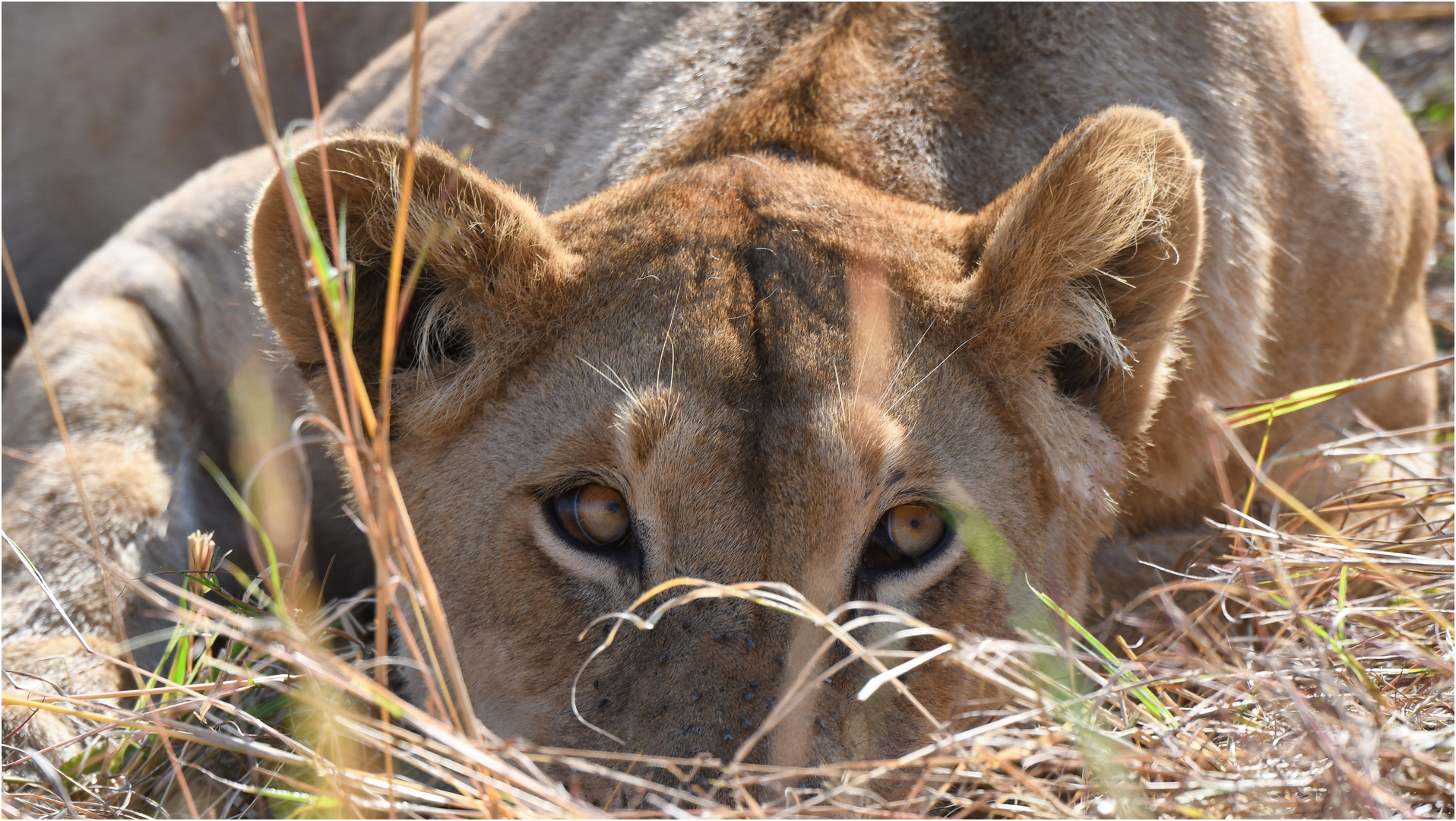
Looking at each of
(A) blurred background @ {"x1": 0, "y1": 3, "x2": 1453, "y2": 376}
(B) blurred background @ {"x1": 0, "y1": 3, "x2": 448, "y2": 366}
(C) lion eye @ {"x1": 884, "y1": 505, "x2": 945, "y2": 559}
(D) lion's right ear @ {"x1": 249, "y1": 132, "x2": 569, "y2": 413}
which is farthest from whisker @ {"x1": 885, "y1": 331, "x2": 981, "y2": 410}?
(B) blurred background @ {"x1": 0, "y1": 3, "x2": 448, "y2": 366}

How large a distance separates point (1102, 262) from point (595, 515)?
43.0 inches

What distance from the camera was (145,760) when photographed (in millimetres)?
2738

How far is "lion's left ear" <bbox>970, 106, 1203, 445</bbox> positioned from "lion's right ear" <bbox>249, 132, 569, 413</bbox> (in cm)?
86

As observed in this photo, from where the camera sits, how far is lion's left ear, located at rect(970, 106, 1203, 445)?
2.43 m

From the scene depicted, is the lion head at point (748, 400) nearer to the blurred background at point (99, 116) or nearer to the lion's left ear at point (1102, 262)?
the lion's left ear at point (1102, 262)

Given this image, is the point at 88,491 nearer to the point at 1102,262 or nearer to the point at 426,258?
the point at 426,258

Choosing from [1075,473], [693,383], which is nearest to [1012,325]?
[1075,473]

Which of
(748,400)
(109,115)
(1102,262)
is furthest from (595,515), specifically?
(109,115)

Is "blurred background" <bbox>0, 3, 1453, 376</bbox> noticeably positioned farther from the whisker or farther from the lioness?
the whisker

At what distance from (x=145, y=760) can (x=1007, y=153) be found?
2.29 meters

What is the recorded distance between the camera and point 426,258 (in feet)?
8.24

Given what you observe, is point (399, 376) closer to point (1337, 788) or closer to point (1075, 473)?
point (1075, 473)

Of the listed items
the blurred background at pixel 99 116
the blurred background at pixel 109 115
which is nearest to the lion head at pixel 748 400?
the blurred background at pixel 109 115

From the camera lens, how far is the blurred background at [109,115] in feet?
16.7
